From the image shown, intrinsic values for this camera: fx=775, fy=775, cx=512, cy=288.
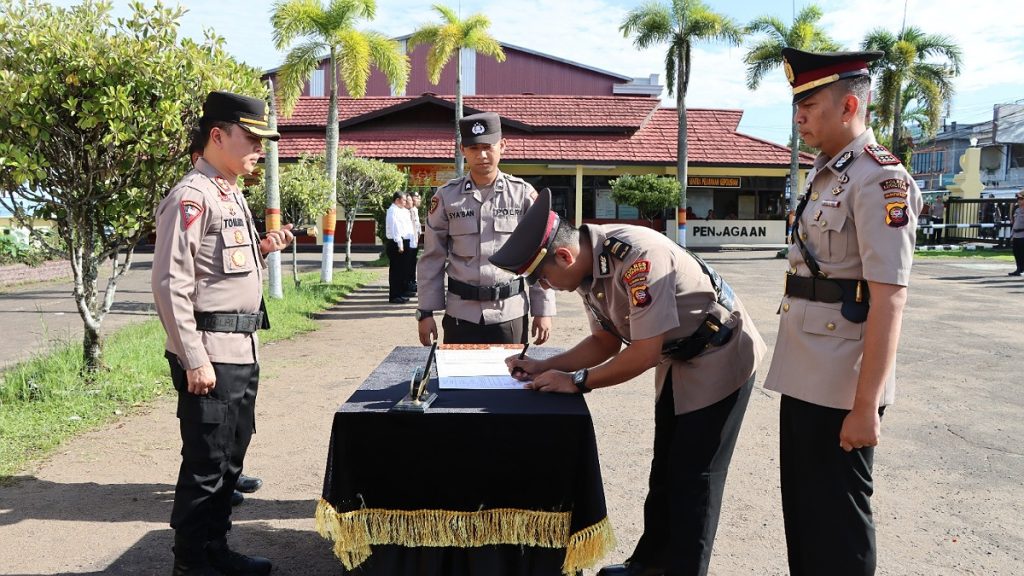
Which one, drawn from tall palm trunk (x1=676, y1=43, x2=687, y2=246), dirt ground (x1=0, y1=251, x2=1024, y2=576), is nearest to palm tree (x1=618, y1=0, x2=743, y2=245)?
tall palm trunk (x1=676, y1=43, x2=687, y2=246)

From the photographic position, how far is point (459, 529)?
2596mm

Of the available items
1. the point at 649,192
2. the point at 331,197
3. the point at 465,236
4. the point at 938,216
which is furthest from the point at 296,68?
the point at 938,216

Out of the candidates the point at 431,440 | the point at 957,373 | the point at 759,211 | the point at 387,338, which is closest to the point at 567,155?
the point at 759,211

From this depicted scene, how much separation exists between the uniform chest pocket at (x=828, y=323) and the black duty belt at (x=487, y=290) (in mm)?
1923

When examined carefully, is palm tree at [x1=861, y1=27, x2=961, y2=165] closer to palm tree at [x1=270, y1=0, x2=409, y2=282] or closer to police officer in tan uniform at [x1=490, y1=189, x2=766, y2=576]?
palm tree at [x1=270, y1=0, x2=409, y2=282]

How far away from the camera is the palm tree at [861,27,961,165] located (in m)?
28.1

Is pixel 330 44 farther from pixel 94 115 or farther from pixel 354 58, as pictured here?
pixel 94 115

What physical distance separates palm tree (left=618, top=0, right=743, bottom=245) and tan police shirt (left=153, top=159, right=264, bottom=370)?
73.4ft

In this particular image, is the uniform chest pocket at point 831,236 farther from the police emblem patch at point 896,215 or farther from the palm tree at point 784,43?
the palm tree at point 784,43

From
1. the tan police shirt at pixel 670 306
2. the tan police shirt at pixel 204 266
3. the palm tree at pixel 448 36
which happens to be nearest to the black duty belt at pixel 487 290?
the tan police shirt at pixel 204 266

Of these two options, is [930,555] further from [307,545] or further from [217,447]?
[217,447]

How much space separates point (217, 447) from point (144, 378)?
341 cm

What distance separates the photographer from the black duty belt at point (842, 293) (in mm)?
2398

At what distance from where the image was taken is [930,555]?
11.2ft
